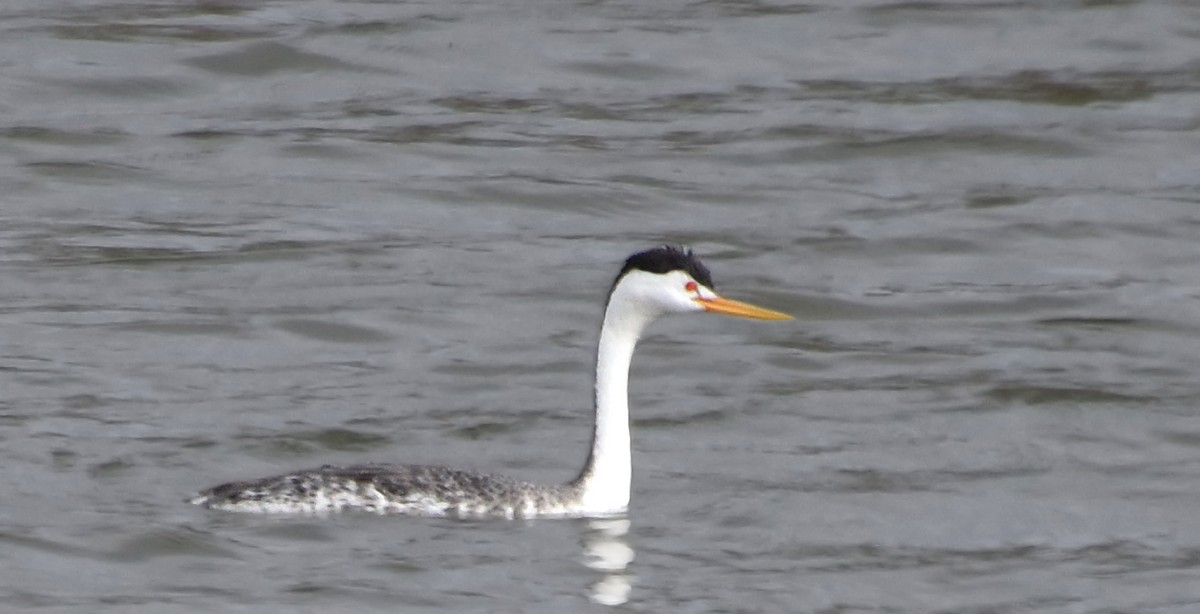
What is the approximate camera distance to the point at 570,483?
12164 millimetres

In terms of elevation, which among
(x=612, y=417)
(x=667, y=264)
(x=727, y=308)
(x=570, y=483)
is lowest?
(x=570, y=483)

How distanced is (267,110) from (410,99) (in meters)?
1.05

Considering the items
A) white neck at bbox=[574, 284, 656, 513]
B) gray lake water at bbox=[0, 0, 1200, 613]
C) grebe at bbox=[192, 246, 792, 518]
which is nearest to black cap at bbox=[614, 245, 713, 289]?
grebe at bbox=[192, 246, 792, 518]

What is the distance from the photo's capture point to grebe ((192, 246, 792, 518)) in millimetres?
11547

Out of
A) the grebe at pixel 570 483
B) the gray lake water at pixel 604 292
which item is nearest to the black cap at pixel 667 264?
the grebe at pixel 570 483

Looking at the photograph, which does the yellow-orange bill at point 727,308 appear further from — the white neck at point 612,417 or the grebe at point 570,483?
the white neck at point 612,417

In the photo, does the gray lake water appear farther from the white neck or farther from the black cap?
→ the black cap

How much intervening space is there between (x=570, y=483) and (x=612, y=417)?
14.5 inches

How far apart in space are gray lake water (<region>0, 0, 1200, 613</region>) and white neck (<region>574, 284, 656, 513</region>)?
0.50 ft

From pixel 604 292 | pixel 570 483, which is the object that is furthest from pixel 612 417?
pixel 604 292

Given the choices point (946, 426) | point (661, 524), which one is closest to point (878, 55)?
point (946, 426)

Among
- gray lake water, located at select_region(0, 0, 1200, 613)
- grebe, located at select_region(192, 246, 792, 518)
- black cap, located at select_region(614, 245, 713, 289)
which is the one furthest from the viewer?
black cap, located at select_region(614, 245, 713, 289)

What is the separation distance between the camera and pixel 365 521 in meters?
11.6

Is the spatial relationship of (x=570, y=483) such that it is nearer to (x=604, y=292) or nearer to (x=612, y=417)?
(x=612, y=417)
